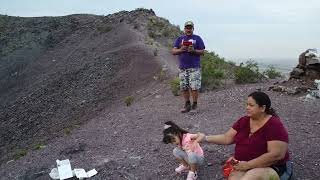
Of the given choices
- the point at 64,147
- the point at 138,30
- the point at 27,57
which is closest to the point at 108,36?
the point at 138,30

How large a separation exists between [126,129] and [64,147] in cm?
136

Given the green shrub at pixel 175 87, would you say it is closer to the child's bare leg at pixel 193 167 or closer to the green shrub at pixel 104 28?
the child's bare leg at pixel 193 167

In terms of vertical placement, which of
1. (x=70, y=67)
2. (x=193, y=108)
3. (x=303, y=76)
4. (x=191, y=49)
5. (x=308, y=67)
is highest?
(x=191, y=49)

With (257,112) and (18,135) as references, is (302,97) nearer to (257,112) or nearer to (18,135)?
(257,112)

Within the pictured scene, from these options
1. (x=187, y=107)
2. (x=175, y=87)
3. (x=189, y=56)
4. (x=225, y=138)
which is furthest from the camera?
(x=175, y=87)

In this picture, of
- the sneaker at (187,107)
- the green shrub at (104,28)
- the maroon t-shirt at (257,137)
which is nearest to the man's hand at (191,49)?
the sneaker at (187,107)

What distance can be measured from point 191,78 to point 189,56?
0.44 metres

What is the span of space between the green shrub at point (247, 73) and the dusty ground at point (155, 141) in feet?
2.82

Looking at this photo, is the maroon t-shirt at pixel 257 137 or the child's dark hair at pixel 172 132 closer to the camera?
the maroon t-shirt at pixel 257 137

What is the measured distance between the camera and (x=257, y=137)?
17.7ft

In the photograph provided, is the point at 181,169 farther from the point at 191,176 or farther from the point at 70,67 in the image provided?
the point at 70,67

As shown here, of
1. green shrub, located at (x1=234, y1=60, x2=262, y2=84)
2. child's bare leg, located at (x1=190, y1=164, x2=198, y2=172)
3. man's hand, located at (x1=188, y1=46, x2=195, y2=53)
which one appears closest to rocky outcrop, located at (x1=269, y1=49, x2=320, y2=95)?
green shrub, located at (x1=234, y1=60, x2=262, y2=84)

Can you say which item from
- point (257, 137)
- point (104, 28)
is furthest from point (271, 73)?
point (104, 28)

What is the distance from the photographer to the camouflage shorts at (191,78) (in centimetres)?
993
